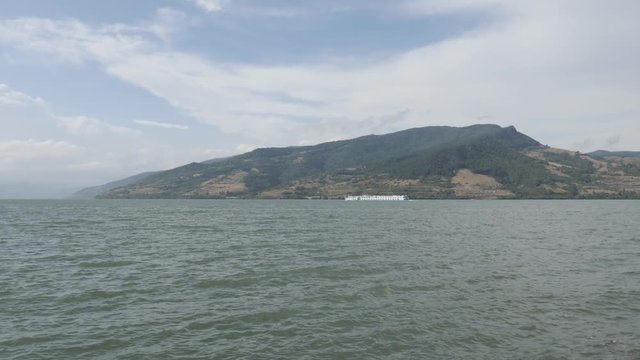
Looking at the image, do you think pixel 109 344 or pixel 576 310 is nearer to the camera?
pixel 109 344

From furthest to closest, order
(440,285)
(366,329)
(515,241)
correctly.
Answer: (515,241) → (440,285) → (366,329)

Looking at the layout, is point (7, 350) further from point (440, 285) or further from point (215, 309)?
point (440, 285)

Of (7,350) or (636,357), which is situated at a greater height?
(7,350)

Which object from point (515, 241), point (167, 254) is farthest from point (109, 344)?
point (515, 241)

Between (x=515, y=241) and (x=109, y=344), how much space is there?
5931cm

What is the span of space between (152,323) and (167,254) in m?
28.7

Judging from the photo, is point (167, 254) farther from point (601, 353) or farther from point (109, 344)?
point (601, 353)

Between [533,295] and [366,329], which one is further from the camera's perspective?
[533,295]

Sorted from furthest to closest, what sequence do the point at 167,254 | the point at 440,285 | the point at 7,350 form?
1. the point at 167,254
2. the point at 440,285
3. the point at 7,350

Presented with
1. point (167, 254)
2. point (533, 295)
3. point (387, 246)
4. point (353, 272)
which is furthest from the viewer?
point (387, 246)

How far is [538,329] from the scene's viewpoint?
81.1ft

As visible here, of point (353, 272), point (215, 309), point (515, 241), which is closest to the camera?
point (215, 309)

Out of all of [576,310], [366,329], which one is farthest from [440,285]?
[366,329]

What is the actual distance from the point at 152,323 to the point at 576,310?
77.2 ft
